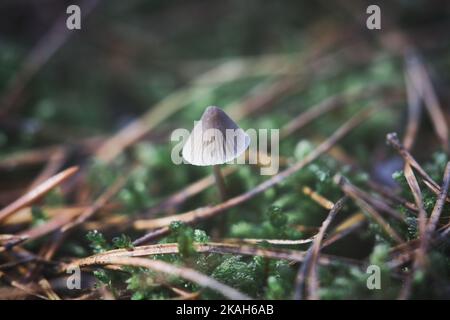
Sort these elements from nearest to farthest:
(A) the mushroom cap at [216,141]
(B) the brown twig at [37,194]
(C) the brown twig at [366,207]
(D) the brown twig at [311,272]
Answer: (D) the brown twig at [311,272] → (C) the brown twig at [366,207] → (A) the mushroom cap at [216,141] → (B) the brown twig at [37,194]

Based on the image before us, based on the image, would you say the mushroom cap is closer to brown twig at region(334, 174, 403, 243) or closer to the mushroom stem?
the mushroom stem

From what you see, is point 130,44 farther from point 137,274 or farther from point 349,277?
point 349,277

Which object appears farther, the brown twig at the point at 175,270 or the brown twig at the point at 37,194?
the brown twig at the point at 37,194

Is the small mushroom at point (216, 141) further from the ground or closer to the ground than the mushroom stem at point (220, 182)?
further from the ground

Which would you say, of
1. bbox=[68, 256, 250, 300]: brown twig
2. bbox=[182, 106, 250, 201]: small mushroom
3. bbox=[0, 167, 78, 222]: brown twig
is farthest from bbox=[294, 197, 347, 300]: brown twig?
bbox=[0, 167, 78, 222]: brown twig

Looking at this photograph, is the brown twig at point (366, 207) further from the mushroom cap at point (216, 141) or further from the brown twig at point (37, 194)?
the brown twig at point (37, 194)

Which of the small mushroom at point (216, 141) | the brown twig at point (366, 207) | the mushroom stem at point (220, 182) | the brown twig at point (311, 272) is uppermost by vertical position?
the small mushroom at point (216, 141)

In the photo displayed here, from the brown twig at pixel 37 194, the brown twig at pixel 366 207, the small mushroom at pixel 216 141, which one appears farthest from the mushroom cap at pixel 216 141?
the brown twig at pixel 37 194
